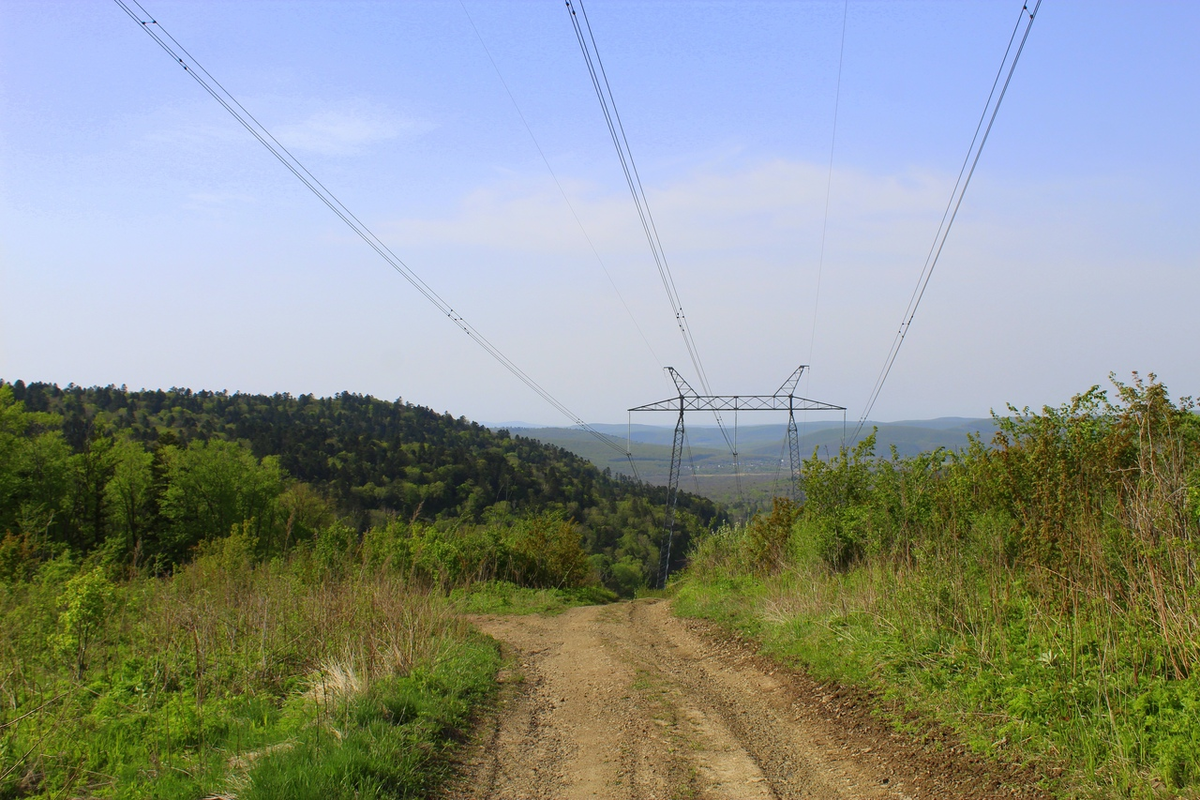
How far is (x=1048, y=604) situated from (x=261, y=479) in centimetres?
6118

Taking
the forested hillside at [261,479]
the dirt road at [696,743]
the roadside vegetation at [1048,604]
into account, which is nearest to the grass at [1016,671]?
the roadside vegetation at [1048,604]

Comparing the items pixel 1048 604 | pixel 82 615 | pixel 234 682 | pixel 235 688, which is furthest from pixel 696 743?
pixel 82 615

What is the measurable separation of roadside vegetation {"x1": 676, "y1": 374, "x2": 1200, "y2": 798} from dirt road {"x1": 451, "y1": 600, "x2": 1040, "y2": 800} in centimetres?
40

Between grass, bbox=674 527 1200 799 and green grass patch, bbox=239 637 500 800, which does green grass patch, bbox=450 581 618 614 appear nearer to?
green grass patch, bbox=239 637 500 800

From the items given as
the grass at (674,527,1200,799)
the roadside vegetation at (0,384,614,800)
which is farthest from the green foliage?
the grass at (674,527,1200,799)

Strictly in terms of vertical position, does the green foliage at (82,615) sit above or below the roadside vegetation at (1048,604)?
below

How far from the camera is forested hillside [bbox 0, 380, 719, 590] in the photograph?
4178 cm

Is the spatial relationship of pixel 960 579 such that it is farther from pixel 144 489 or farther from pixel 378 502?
pixel 378 502

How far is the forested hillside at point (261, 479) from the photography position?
41.8 m

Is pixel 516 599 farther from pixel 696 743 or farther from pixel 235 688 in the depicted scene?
pixel 696 743

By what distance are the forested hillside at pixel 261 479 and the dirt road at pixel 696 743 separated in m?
3.33

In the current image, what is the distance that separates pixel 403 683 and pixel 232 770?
2310 mm

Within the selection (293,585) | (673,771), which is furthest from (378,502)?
(673,771)

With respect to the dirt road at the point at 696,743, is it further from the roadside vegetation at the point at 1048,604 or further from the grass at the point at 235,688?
the grass at the point at 235,688
